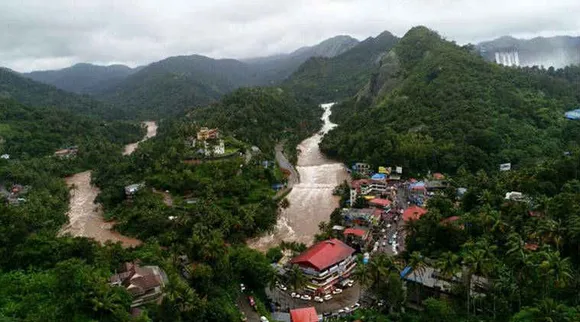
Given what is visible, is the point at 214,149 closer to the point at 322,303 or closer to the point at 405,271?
the point at 322,303

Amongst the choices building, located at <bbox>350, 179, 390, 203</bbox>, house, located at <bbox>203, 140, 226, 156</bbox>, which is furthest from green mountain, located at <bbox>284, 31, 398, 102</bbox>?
building, located at <bbox>350, 179, 390, 203</bbox>

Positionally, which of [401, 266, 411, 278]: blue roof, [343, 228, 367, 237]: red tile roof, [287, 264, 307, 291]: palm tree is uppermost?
[287, 264, 307, 291]: palm tree

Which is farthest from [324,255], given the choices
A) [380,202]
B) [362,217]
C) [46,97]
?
[46,97]

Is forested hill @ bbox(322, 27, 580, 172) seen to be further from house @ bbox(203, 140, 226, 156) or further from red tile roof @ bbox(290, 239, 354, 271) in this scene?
red tile roof @ bbox(290, 239, 354, 271)

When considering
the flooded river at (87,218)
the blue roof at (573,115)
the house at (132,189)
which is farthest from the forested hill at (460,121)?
the flooded river at (87,218)

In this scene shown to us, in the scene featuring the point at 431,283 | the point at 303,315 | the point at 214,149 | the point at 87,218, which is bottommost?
the point at 431,283

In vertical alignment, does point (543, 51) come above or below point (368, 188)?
above
